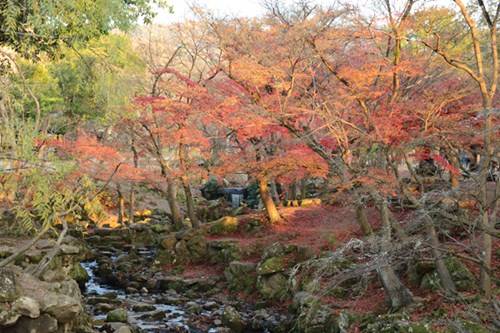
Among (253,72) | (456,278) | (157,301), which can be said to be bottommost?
(157,301)

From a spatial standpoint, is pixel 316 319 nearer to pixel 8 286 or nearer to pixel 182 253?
pixel 8 286

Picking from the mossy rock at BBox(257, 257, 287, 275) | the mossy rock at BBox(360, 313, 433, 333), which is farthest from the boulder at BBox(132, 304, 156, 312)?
the mossy rock at BBox(360, 313, 433, 333)

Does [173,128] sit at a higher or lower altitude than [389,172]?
higher

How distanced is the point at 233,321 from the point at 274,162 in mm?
6032

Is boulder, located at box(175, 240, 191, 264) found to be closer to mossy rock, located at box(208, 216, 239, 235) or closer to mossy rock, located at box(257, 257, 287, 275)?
mossy rock, located at box(208, 216, 239, 235)

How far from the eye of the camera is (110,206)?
29641 millimetres

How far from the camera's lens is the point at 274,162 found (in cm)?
1592

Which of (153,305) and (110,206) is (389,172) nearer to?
(153,305)

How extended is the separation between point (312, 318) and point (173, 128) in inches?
418

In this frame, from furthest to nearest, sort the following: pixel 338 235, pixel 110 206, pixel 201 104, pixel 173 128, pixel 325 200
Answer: pixel 110 206 → pixel 325 200 → pixel 173 128 → pixel 201 104 → pixel 338 235

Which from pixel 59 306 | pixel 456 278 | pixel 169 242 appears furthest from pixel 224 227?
pixel 59 306

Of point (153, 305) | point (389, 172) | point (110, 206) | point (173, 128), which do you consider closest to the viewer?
point (389, 172)

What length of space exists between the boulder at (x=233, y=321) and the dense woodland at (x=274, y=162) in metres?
0.06

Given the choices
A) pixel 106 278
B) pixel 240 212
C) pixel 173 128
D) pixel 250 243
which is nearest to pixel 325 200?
pixel 240 212
